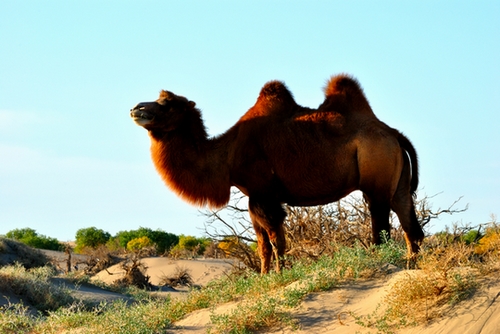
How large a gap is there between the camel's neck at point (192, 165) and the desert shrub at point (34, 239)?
31733 mm

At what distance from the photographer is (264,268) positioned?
30.5ft

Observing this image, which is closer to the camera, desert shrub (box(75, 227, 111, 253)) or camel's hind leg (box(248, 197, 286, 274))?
camel's hind leg (box(248, 197, 286, 274))

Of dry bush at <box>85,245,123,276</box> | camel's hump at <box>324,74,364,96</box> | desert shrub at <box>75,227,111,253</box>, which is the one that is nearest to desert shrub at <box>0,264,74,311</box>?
camel's hump at <box>324,74,364,96</box>

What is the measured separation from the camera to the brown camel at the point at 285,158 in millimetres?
9414

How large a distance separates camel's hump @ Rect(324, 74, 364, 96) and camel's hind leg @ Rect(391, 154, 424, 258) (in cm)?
118

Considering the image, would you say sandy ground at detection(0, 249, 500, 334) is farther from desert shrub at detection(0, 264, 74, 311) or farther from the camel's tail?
desert shrub at detection(0, 264, 74, 311)

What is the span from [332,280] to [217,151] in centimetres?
304

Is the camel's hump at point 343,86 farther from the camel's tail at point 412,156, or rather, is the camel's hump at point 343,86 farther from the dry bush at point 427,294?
the dry bush at point 427,294

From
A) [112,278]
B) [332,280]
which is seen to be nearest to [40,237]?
[112,278]

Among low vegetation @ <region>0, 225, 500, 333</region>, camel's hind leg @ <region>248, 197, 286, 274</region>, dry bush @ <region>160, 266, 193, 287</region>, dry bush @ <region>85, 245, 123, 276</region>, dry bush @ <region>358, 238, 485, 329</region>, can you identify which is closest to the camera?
dry bush @ <region>358, 238, 485, 329</region>

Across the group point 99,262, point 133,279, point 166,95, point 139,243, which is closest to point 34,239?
point 139,243

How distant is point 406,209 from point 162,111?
3.64 metres

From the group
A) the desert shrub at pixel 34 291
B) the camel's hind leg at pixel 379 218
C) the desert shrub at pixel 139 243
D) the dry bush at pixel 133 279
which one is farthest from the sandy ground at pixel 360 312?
the desert shrub at pixel 139 243

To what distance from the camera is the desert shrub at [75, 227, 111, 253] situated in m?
42.0
